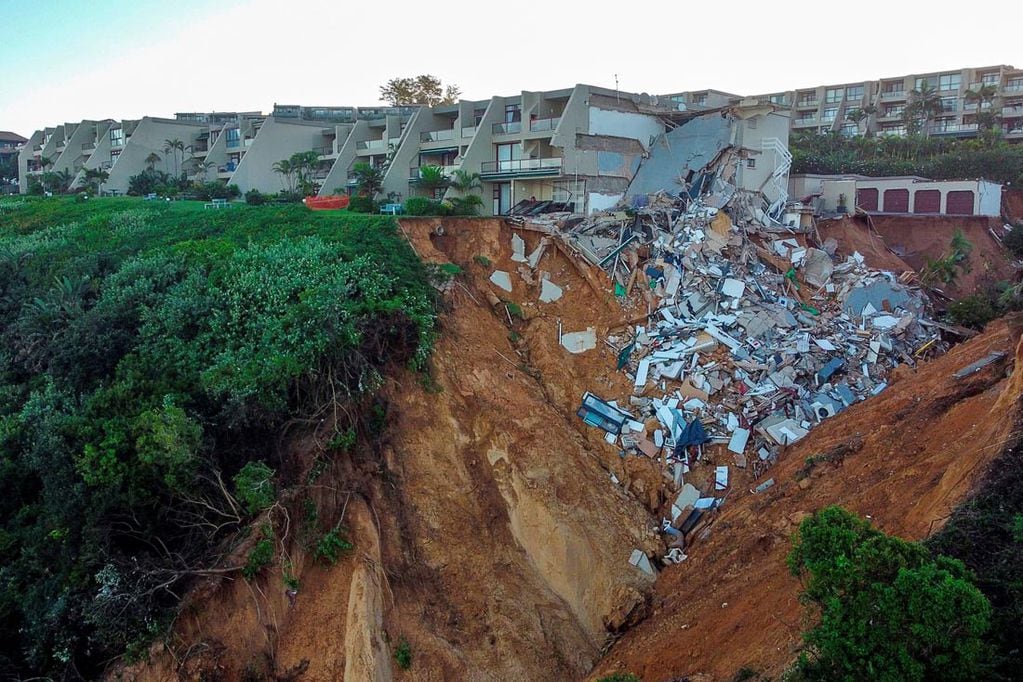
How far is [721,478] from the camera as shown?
835 inches

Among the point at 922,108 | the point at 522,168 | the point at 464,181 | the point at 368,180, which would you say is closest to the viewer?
the point at 522,168

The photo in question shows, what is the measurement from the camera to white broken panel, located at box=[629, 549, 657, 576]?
19.4 m

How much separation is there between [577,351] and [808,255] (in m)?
11.4

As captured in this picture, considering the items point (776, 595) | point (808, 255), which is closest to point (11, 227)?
point (808, 255)

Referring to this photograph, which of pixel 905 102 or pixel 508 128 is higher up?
pixel 905 102

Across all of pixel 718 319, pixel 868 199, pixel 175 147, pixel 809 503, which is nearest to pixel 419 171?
pixel 718 319

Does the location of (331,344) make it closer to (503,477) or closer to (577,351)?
(503,477)

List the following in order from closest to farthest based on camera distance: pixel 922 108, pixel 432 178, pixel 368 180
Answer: pixel 432 178 < pixel 368 180 < pixel 922 108

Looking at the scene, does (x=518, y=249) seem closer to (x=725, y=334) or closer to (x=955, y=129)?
(x=725, y=334)

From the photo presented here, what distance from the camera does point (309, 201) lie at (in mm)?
33344

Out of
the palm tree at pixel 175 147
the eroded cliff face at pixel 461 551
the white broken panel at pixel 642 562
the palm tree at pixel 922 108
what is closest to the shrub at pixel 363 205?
the eroded cliff face at pixel 461 551

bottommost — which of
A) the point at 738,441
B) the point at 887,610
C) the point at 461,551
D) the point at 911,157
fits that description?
the point at 461,551

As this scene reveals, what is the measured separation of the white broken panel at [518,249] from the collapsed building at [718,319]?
0.27 ft

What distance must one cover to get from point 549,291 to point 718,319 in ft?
17.4
